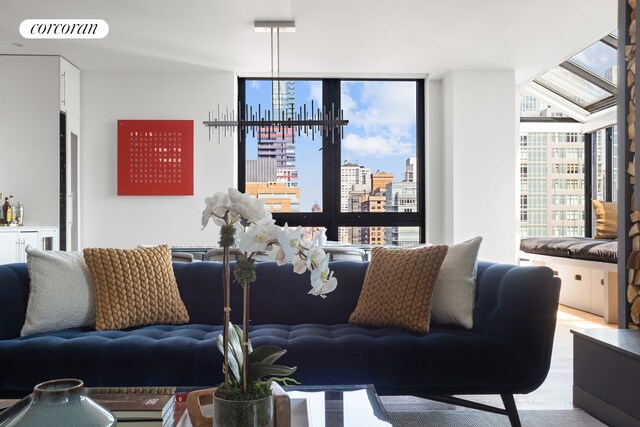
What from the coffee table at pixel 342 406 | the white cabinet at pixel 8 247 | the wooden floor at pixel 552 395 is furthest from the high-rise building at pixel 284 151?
the coffee table at pixel 342 406

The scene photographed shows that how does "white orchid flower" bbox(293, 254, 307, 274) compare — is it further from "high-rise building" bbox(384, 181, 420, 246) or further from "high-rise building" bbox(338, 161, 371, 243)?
"high-rise building" bbox(384, 181, 420, 246)

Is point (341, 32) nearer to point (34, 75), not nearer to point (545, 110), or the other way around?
point (34, 75)

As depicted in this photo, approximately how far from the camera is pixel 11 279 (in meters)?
2.78

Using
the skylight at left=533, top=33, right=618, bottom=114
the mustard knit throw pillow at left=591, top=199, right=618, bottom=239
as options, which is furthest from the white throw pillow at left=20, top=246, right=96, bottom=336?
the mustard knit throw pillow at left=591, top=199, right=618, bottom=239

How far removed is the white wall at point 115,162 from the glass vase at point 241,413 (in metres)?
5.77

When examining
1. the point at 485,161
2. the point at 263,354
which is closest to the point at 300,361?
the point at 263,354

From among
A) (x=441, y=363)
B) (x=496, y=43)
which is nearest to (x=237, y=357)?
(x=441, y=363)

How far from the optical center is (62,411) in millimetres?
1043

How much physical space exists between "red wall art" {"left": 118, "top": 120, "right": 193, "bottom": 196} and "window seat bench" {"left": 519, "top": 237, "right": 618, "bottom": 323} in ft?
14.0

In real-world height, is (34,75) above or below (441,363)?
above

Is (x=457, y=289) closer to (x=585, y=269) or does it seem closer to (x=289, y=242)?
(x=289, y=242)

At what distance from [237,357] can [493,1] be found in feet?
14.5

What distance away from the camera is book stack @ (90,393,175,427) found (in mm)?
1511

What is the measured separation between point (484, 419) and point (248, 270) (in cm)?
206
